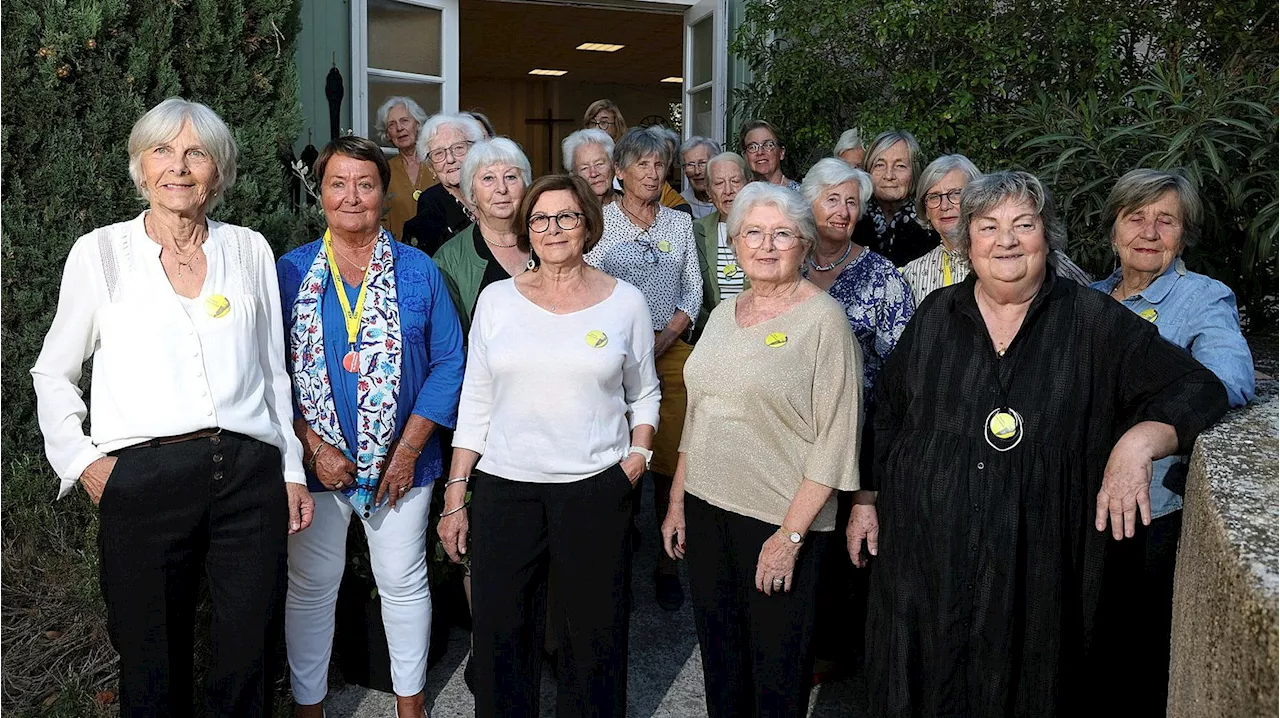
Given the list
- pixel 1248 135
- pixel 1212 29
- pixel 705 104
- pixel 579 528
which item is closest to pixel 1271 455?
pixel 579 528

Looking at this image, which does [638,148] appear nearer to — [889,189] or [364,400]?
[889,189]

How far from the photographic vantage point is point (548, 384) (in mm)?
3014

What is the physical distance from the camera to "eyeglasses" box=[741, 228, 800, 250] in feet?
9.78

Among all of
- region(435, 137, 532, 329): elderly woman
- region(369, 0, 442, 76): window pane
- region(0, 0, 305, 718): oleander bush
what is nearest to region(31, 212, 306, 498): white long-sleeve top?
region(435, 137, 532, 329): elderly woman

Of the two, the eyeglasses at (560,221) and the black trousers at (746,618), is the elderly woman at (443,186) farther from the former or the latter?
the black trousers at (746,618)

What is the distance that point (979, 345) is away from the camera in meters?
2.66

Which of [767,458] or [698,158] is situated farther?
[698,158]

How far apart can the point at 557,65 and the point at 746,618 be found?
50.9 ft

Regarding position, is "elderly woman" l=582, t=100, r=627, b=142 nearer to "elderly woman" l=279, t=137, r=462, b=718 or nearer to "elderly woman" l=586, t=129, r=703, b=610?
"elderly woman" l=586, t=129, r=703, b=610

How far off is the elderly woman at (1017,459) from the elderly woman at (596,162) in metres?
2.06

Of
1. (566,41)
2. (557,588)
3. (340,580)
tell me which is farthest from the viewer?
(566,41)

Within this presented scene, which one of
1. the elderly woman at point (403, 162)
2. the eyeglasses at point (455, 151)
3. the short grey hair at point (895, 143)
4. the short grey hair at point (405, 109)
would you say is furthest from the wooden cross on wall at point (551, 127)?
the short grey hair at point (895, 143)

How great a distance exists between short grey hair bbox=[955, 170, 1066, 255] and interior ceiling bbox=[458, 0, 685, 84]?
7.32 m

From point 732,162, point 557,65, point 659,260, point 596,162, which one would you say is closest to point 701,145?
point 732,162
